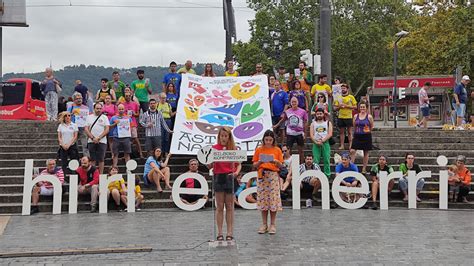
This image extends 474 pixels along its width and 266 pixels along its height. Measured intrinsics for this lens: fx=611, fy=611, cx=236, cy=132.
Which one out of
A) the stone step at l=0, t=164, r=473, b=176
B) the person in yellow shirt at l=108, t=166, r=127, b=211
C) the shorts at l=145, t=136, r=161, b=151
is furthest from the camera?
the shorts at l=145, t=136, r=161, b=151

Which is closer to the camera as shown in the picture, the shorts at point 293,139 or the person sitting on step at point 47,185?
the person sitting on step at point 47,185

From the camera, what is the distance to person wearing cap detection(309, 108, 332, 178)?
13.1 metres

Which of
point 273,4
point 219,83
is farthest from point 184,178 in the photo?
point 273,4

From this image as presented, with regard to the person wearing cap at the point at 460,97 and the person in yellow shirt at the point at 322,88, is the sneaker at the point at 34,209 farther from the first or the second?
the person wearing cap at the point at 460,97

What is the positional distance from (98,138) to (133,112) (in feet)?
6.17

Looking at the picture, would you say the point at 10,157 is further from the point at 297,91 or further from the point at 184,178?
the point at 297,91

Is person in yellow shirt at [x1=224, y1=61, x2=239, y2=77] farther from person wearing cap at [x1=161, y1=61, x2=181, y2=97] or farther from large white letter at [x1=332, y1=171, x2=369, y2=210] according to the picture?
large white letter at [x1=332, y1=171, x2=369, y2=210]

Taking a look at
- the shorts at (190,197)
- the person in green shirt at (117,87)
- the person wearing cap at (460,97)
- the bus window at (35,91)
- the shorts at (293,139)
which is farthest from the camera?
the bus window at (35,91)

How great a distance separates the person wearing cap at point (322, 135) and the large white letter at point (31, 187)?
211 inches

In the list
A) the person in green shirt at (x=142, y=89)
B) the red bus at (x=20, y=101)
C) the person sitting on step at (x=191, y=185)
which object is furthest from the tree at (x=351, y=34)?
the person sitting on step at (x=191, y=185)

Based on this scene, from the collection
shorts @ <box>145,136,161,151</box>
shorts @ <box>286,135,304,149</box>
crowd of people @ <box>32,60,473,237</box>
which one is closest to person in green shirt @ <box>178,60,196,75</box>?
crowd of people @ <box>32,60,473,237</box>

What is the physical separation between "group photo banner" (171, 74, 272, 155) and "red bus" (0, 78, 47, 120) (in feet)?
46.7

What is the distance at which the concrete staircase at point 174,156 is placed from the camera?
12586 millimetres

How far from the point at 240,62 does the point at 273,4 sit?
27.0 ft
